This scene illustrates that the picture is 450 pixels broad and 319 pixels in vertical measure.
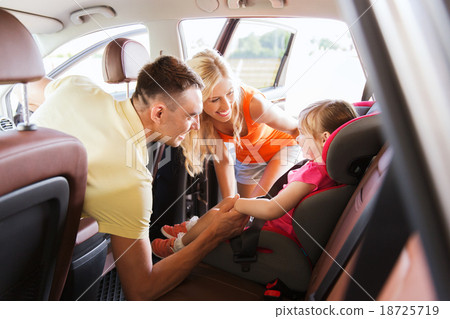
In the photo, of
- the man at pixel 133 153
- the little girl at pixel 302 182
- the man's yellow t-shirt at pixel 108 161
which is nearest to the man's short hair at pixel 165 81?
the man at pixel 133 153

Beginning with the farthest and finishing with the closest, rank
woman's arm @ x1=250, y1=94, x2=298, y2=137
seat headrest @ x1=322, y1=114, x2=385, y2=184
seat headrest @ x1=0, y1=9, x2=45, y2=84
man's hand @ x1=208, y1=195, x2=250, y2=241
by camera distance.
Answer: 1. woman's arm @ x1=250, y1=94, x2=298, y2=137
2. man's hand @ x1=208, y1=195, x2=250, y2=241
3. seat headrest @ x1=322, y1=114, x2=385, y2=184
4. seat headrest @ x1=0, y1=9, x2=45, y2=84

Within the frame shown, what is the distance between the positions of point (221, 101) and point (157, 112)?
1.62 feet

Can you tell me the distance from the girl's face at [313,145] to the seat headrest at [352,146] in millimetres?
225

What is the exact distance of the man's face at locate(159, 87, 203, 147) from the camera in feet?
4.09

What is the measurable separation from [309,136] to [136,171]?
0.60 meters

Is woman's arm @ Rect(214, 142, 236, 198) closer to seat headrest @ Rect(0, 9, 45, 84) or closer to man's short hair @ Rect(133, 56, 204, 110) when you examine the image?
man's short hair @ Rect(133, 56, 204, 110)

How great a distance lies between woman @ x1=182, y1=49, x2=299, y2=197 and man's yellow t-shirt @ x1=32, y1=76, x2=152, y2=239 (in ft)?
1.87

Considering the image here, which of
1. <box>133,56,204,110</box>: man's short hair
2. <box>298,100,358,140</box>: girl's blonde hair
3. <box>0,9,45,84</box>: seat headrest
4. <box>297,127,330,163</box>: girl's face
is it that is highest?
<box>0,9,45,84</box>: seat headrest

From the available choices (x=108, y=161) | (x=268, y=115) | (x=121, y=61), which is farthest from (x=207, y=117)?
(x=108, y=161)

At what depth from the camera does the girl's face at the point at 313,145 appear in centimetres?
127

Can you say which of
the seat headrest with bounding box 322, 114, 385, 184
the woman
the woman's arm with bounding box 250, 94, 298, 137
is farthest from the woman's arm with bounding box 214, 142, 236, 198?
the seat headrest with bounding box 322, 114, 385, 184

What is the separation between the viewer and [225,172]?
6.43ft

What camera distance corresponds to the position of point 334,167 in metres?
1.02

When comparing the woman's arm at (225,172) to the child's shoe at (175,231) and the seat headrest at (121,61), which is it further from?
the seat headrest at (121,61)
